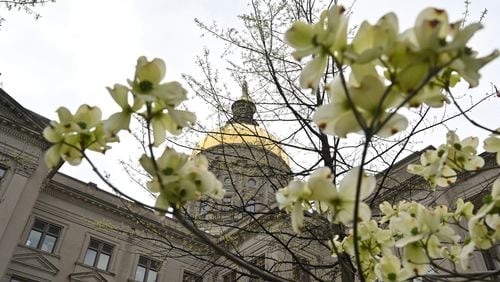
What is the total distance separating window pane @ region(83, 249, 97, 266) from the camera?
16.5 m

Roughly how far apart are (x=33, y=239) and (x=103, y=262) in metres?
3.02

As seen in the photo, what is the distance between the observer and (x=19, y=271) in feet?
47.4

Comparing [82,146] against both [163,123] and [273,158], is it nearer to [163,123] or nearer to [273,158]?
[163,123]

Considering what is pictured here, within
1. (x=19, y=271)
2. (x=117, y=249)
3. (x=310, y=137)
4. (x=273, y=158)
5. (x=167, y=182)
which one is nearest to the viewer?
(x=167, y=182)

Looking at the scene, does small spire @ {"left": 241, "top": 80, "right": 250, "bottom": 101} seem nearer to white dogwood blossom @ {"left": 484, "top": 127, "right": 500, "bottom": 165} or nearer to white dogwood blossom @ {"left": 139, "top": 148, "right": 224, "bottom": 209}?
white dogwood blossom @ {"left": 484, "top": 127, "right": 500, "bottom": 165}

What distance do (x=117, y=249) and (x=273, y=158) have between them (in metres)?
12.8

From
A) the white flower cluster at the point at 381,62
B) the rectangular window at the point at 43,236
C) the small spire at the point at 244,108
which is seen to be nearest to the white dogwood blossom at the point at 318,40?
the white flower cluster at the point at 381,62

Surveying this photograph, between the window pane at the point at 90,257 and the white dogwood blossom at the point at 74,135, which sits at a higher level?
the window pane at the point at 90,257

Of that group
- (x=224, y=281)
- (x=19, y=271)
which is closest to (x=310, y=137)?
(x=224, y=281)

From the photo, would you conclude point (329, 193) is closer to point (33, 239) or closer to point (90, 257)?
point (33, 239)

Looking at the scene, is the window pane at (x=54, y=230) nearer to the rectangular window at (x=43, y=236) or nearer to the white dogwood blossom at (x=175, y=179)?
the rectangular window at (x=43, y=236)

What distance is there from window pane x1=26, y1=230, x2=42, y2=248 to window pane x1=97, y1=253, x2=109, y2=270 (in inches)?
104

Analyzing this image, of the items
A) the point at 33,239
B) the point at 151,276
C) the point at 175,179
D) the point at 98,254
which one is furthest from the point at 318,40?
the point at 151,276

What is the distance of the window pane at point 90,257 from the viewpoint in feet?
54.3
